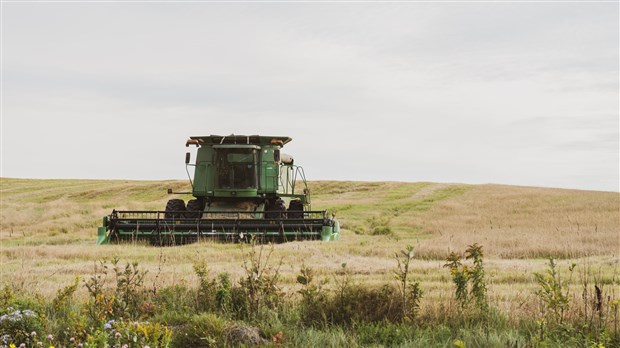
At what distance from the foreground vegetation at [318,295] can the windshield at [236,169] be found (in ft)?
14.3

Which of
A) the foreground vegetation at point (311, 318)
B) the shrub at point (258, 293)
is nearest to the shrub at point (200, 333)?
the foreground vegetation at point (311, 318)

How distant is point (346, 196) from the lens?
140 feet

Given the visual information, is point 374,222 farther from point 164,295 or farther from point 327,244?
point 164,295

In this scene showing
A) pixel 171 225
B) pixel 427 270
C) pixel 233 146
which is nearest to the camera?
pixel 427 270

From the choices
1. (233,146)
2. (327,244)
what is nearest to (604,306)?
(327,244)

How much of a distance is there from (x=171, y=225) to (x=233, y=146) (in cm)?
384

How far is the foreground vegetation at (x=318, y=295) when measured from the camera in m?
5.57

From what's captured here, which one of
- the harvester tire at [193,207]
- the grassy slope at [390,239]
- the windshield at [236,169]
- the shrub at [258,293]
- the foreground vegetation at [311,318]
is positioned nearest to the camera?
the foreground vegetation at [311,318]

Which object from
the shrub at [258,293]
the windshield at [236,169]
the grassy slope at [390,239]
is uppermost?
the windshield at [236,169]

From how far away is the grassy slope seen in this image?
10.3 meters

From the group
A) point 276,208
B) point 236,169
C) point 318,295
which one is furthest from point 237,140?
point 318,295

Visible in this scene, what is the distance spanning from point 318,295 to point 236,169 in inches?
541

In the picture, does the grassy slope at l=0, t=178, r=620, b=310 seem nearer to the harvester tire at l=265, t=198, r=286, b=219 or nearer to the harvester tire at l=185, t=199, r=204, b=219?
the harvester tire at l=265, t=198, r=286, b=219

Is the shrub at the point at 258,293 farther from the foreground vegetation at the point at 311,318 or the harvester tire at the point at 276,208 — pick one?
the harvester tire at the point at 276,208
